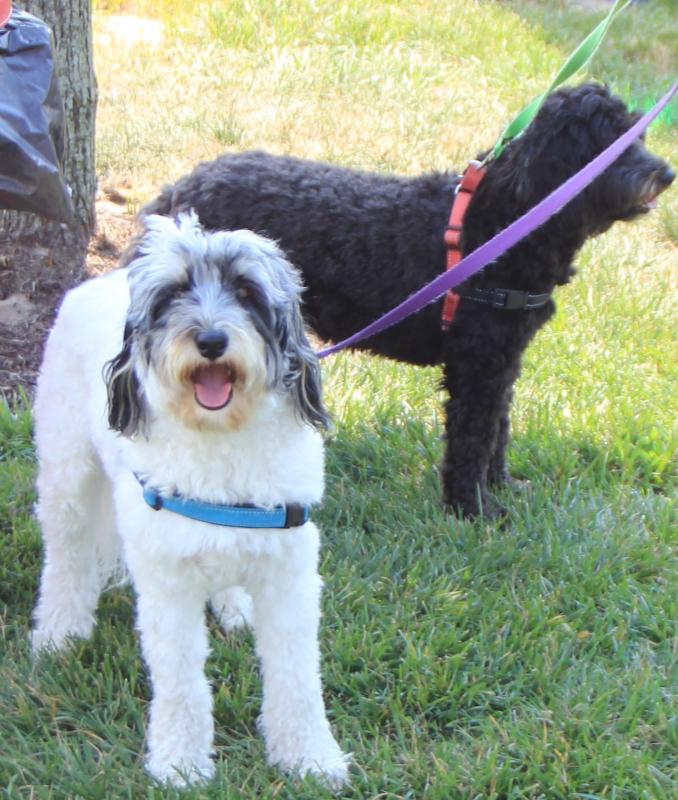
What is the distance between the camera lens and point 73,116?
538 centimetres

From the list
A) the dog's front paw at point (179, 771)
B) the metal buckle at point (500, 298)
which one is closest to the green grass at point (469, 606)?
the dog's front paw at point (179, 771)

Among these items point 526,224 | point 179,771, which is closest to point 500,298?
point 526,224

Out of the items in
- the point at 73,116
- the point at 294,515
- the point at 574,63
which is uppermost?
the point at 574,63

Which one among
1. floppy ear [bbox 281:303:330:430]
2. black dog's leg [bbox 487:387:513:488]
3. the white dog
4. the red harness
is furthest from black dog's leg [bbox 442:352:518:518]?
floppy ear [bbox 281:303:330:430]

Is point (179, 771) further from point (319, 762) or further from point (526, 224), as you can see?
point (526, 224)

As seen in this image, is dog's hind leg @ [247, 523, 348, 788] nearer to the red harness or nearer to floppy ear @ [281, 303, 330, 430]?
floppy ear @ [281, 303, 330, 430]

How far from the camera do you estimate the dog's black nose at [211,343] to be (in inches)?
89.8

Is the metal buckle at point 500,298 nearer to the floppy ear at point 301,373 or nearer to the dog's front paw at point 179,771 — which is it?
the floppy ear at point 301,373

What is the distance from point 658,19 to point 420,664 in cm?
1213

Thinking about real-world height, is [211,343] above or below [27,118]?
below

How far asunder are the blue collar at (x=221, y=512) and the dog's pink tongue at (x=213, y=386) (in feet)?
0.93

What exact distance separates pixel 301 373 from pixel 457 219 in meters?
1.62

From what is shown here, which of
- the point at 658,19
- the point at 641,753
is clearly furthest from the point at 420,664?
the point at 658,19

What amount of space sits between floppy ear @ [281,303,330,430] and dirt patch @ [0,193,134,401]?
2.52m
